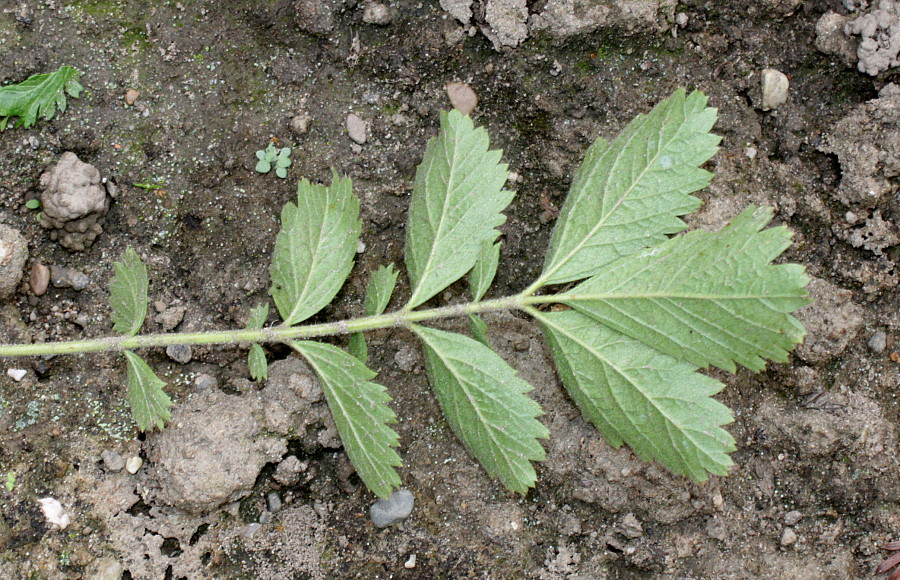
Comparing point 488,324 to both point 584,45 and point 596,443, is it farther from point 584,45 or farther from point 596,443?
point 584,45

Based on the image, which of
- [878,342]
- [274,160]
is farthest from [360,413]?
[878,342]

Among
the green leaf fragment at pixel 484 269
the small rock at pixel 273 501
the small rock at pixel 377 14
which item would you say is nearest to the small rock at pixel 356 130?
the small rock at pixel 377 14

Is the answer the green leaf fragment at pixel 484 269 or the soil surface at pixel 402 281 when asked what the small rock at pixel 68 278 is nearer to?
the soil surface at pixel 402 281

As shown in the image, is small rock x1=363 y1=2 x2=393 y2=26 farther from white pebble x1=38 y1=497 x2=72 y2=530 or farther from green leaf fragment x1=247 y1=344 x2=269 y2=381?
white pebble x1=38 y1=497 x2=72 y2=530

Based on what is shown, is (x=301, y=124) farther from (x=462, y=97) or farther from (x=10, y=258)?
(x=10, y=258)

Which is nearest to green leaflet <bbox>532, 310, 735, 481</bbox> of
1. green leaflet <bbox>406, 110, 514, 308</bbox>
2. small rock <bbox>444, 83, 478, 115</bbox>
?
green leaflet <bbox>406, 110, 514, 308</bbox>

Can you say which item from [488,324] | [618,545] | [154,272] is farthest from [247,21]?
[618,545]
